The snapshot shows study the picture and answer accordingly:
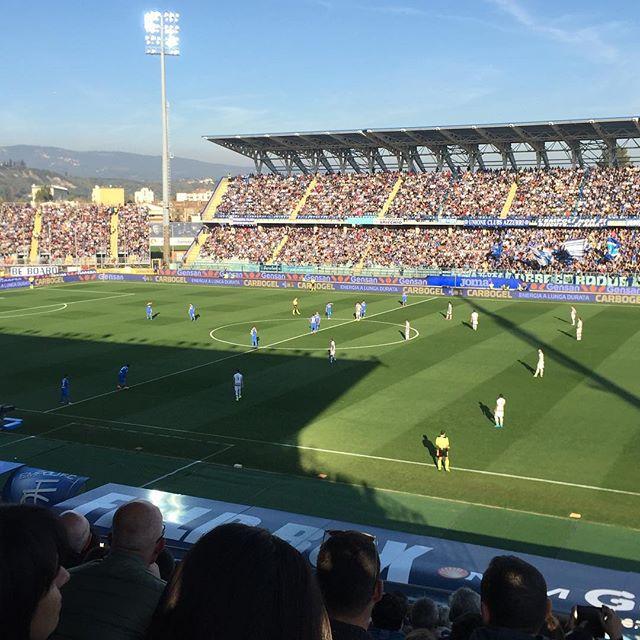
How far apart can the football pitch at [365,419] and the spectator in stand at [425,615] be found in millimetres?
9733

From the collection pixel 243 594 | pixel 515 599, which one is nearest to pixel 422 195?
pixel 515 599

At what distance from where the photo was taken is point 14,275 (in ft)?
245

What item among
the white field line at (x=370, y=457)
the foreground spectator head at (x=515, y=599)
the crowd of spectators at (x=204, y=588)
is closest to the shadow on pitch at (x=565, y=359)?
the white field line at (x=370, y=457)

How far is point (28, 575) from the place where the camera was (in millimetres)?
2496

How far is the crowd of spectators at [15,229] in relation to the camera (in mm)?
93188

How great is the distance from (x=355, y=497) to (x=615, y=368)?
18.9 m

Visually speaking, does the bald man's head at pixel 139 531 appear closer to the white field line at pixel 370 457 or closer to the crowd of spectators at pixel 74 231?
the white field line at pixel 370 457

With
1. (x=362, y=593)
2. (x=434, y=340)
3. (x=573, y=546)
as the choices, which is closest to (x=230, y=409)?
(x=573, y=546)

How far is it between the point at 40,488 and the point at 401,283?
54.2 meters

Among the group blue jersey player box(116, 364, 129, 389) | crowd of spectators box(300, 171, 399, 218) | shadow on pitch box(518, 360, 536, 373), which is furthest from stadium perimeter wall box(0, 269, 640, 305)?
blue jersey player box(116, 364, 129, 389)

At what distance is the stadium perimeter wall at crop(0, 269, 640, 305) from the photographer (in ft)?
190

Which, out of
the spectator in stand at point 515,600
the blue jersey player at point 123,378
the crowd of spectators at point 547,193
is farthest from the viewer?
A: the crowd of spectators at point 547,193

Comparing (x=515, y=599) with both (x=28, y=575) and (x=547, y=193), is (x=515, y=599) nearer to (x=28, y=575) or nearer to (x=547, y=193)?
(x=28, y=575)

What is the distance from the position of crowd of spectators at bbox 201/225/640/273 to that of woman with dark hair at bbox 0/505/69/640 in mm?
66129
